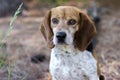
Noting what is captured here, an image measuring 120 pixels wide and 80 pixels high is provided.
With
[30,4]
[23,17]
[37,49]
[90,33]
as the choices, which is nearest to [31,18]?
[23,17]

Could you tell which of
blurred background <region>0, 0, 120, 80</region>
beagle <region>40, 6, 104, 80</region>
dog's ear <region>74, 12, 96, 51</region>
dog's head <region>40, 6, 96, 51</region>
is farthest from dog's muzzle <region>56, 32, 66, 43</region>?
blurred background <region>0, 0, 120, 80</region>

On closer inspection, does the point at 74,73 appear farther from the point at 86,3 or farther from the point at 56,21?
the point at 86,3

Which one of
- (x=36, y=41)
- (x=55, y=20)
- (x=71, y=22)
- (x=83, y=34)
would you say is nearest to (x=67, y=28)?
(x=71, y=22)

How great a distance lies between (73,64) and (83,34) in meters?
0.35

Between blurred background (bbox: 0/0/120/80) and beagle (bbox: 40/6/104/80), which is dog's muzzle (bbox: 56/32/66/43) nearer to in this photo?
beagle (bbox: 40/6/104/80)

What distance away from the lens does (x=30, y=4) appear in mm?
11398

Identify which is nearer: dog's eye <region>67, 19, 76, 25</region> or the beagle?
dog's eye <region>67, 19, 76, 25</region>

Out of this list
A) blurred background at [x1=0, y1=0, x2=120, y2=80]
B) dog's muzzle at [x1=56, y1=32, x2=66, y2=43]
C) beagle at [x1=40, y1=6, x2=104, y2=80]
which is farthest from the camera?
blurred background at [x1=0, y1=0, x2=120, y2=80]

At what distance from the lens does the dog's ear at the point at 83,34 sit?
483 cm

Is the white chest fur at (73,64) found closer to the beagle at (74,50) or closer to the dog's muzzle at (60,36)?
the beagle at (74,50)

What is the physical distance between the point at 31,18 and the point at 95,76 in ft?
17.3

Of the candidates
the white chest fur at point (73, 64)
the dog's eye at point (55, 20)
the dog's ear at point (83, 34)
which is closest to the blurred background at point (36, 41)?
the white chest fur at point (73, 64)

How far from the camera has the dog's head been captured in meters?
4.59

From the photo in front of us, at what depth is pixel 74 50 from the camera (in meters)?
4.90
